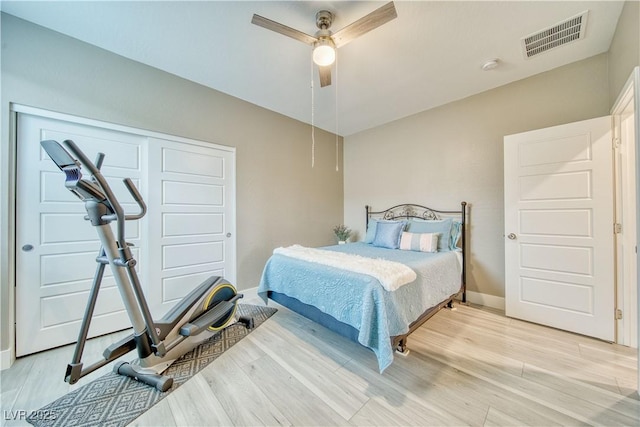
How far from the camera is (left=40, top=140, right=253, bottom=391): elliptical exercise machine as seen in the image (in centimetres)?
146

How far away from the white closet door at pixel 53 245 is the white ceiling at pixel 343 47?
98 cm

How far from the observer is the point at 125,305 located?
5.21 feet

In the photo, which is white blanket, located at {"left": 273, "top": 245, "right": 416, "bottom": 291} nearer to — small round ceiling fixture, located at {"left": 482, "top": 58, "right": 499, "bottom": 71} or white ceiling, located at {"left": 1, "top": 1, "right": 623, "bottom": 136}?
white ceiling, located at {"left": 1, "top": 1, "right": 623, "bottom": 136}

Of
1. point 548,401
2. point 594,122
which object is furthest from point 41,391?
point 594,122

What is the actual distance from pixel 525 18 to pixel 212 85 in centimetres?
330

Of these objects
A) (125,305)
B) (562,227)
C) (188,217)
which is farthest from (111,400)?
(562,227)

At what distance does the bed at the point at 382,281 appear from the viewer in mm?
1792

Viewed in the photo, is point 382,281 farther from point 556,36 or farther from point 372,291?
point 556,36

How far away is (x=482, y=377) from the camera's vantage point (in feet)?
5.72

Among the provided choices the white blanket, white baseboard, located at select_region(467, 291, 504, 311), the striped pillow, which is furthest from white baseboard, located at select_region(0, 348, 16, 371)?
white baseboard, located at select_region(467, 291, 504, 311)

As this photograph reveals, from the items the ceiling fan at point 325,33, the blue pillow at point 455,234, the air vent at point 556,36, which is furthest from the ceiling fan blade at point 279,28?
the blue pillow at point 455,234

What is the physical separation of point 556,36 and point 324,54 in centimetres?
220

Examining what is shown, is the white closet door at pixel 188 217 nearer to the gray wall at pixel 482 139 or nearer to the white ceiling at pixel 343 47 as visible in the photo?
the white ceiling at pixel 343 47

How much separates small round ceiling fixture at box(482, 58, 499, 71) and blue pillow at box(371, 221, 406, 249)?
2066mm
